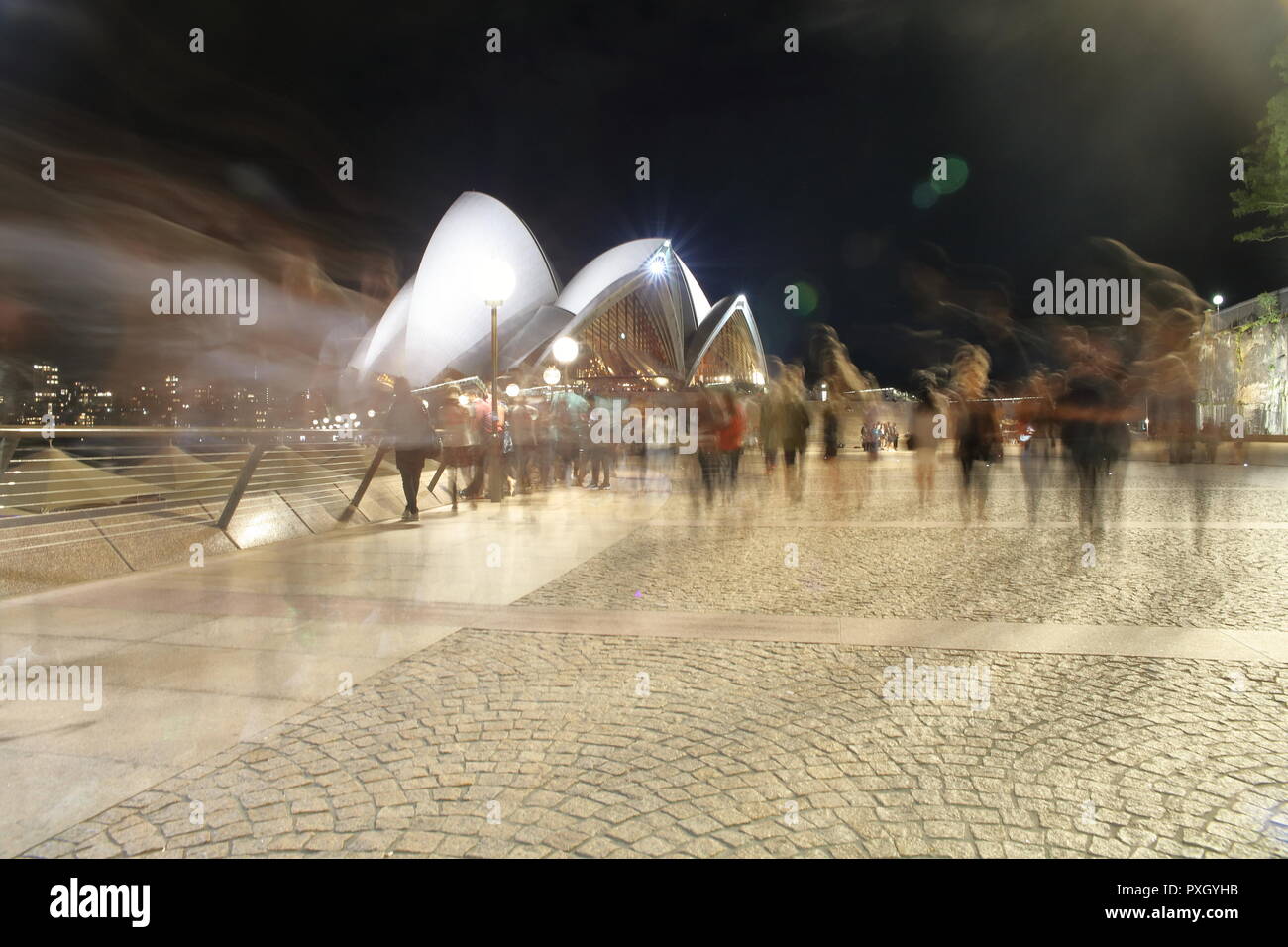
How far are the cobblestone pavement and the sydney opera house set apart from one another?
37.8 m

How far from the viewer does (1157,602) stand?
5016mm

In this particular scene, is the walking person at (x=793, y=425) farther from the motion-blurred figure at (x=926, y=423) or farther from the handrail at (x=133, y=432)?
the handrail at (x=133, y=432)

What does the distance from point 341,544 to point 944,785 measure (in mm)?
6992

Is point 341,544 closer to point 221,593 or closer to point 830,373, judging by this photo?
point 221,593

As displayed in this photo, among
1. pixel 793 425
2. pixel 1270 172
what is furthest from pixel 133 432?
pixel 1270 172

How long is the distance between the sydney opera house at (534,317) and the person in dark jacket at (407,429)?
30.5m

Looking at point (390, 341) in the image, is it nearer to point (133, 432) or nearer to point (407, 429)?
point (407, 429)

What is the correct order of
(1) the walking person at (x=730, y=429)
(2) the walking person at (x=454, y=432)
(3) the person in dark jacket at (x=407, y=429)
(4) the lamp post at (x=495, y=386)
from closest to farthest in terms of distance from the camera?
(3) the person in dark jacket at (x=407, y=429) < (1) the walking person at (x=730, y=429) < (2) the walking person at (x=454, y=432) < (4) the lamp post at (x=495, y=386)

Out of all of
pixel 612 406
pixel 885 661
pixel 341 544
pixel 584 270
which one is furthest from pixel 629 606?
pixel 584 270

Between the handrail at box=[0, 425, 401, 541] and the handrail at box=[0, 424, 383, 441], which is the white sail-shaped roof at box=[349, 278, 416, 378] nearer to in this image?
the handrail at box=[0, 425, 401, 541]

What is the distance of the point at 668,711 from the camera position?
10.5 ft

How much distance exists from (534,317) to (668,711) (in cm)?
4578

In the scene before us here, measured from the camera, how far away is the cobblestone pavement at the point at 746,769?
2.17m

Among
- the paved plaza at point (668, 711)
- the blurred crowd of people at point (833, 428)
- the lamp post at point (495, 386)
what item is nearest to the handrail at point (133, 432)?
the paved plaza at point (668, 711)
